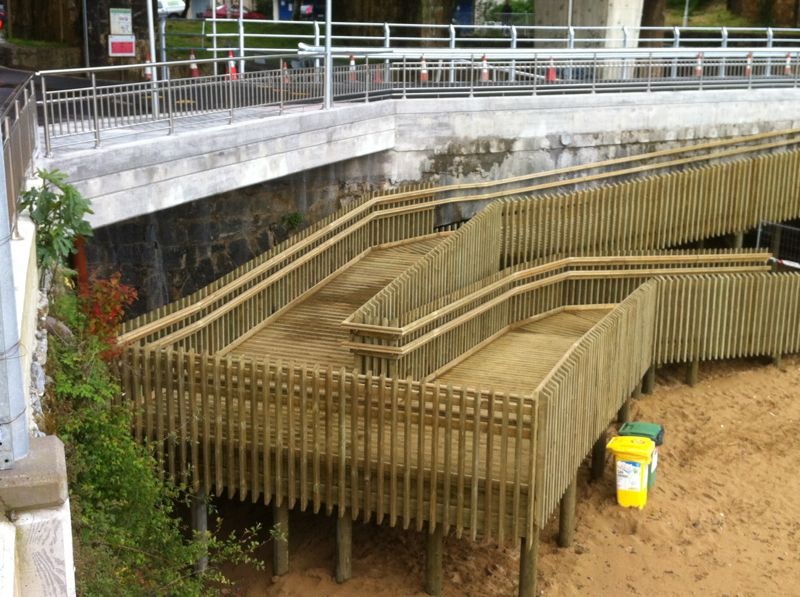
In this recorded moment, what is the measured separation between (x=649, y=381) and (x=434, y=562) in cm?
807

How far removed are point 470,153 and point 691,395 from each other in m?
6.05

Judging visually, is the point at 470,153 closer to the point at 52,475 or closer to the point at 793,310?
the point at 793,310

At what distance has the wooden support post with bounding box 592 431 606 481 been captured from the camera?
1515 cm

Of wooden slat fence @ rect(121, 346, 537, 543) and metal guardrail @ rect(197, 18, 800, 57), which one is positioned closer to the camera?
wooden slat fence @ rect(121, 346, 537, 543)

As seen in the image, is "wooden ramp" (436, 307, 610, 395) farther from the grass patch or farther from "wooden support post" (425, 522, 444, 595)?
the grass patch

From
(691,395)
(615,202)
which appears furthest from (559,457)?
(615,202)

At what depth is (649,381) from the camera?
1889cm

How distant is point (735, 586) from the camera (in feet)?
43.3

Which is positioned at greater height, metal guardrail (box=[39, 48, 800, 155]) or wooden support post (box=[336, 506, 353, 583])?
metal guardrail (box=[39, 48, 800, 155])

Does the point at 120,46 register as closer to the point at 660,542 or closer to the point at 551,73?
the point at 551,73

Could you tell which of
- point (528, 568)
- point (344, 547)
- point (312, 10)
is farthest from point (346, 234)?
point (312, 10)

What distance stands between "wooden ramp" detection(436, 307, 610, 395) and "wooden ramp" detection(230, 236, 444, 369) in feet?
5.09

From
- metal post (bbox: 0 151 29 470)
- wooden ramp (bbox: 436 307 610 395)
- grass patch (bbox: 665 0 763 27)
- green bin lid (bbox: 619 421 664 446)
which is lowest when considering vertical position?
green bin lid (bbox: 619 421 664 446)

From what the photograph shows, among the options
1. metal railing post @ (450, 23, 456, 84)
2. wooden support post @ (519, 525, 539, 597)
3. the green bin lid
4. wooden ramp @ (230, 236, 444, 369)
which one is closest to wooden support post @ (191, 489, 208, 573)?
wooden ramp @ (230, 236, 444, 369)
